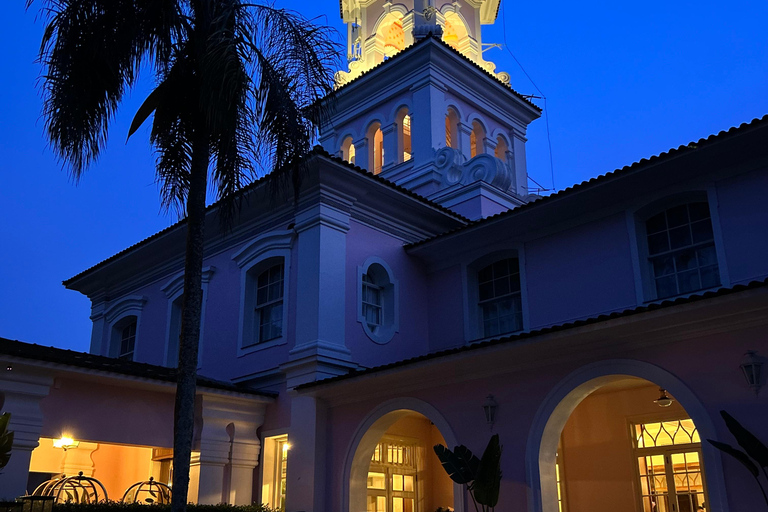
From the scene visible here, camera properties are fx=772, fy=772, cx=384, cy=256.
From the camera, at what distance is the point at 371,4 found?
2550 centimetres

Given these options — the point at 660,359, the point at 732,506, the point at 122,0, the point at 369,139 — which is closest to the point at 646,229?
the point at 660,359

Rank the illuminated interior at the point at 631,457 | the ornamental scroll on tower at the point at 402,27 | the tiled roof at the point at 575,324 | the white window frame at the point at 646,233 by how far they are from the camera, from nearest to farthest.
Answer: the tiled roof at the point at 575,324, the white window frame at the point at 646,233, the illuminated interior at the point at 631,457, the ornamental scroll on tower at the point at 402,27

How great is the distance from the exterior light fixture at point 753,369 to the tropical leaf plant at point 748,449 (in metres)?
0.59

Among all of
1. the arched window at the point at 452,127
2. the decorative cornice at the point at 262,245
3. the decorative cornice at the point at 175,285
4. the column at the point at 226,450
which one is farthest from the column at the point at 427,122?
the column at the point at 226,450

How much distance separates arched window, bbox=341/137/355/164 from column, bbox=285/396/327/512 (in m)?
→ 11.1

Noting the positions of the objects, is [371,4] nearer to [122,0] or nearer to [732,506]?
[122,0]

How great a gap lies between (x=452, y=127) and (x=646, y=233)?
9.80 metres

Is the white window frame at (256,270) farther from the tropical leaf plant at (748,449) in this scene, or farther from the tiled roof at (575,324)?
the tropical leaf plant at (748,449)

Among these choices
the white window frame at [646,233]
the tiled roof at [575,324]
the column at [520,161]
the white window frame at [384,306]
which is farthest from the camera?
the column at [520,161]

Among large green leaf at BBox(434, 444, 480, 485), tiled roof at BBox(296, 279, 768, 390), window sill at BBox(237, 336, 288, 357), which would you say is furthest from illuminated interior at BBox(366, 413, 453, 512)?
large green leaf at BBox(434, 444, 480, 485)

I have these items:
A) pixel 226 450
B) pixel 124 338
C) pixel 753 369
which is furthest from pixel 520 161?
pixel 753 369

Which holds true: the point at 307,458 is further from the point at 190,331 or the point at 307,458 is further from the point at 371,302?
the point at 190,331

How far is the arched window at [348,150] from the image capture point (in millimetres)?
23906

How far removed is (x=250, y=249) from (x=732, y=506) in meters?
11.1
